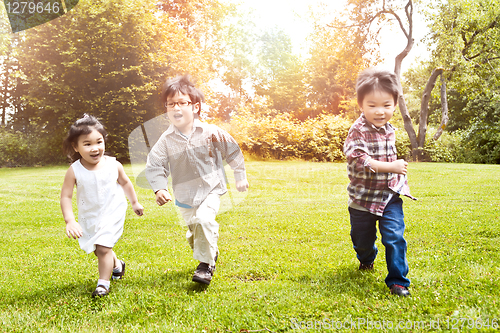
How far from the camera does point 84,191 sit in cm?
308

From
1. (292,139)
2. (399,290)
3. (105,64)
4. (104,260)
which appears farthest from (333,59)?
(104,260)

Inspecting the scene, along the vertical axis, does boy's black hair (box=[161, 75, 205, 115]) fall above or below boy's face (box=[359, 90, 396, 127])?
above

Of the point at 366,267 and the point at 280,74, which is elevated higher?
the point at 280,74

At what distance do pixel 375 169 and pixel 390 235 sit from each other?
20.5 inches

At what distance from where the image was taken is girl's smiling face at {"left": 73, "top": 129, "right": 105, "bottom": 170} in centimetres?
309

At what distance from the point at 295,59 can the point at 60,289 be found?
82.9ft

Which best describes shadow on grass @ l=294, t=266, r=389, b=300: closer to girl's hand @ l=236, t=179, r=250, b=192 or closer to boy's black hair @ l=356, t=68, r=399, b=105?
girl's hand @ l=236, t=179, r=250, b=192

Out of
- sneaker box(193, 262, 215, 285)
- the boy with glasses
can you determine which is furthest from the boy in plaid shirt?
sneaker box(193, 262, 215, 285)

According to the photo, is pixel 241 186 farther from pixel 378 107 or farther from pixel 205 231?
pixel 378 107

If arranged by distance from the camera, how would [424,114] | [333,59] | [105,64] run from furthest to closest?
[424,114] → [333,59] → [105,64]

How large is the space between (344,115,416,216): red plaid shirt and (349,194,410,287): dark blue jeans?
82mm

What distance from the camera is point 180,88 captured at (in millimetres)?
3344

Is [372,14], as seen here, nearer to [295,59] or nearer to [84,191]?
[295,59]

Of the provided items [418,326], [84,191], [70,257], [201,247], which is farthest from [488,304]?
[70,257]
